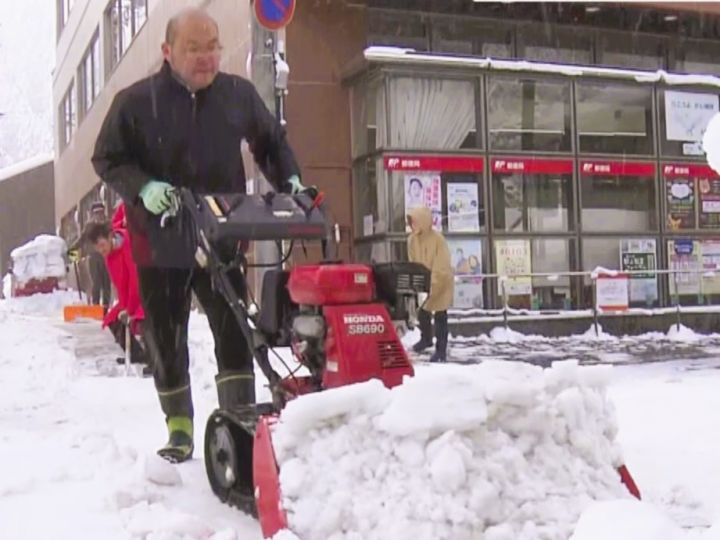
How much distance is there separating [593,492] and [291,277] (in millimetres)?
1291

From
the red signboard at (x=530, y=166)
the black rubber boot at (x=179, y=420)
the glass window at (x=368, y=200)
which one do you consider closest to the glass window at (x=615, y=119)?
the red signboard at (x=530, y=166)

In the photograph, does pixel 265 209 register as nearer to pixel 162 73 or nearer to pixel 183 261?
pixel 183 261

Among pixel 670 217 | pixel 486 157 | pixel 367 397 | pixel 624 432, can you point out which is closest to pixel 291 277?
pixel 367 397

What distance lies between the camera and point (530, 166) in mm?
12477

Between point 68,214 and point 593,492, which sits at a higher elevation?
point 68,214

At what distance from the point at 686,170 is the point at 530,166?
8.20 ft

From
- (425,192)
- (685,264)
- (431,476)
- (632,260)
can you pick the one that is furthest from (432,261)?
(431,476)

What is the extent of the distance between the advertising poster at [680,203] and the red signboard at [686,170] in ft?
0.26

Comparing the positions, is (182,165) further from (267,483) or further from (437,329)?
(437,329)

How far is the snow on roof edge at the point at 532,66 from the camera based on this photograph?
11.6 m

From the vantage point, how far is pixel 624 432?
16.7 feet

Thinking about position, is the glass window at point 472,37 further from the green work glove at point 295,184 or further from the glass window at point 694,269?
the green work glove at point 295,184

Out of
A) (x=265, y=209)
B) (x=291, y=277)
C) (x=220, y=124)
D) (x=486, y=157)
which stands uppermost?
(x=486, y=157)

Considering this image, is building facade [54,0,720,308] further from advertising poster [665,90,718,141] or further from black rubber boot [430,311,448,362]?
black rubber boot [430,311,448,362]
